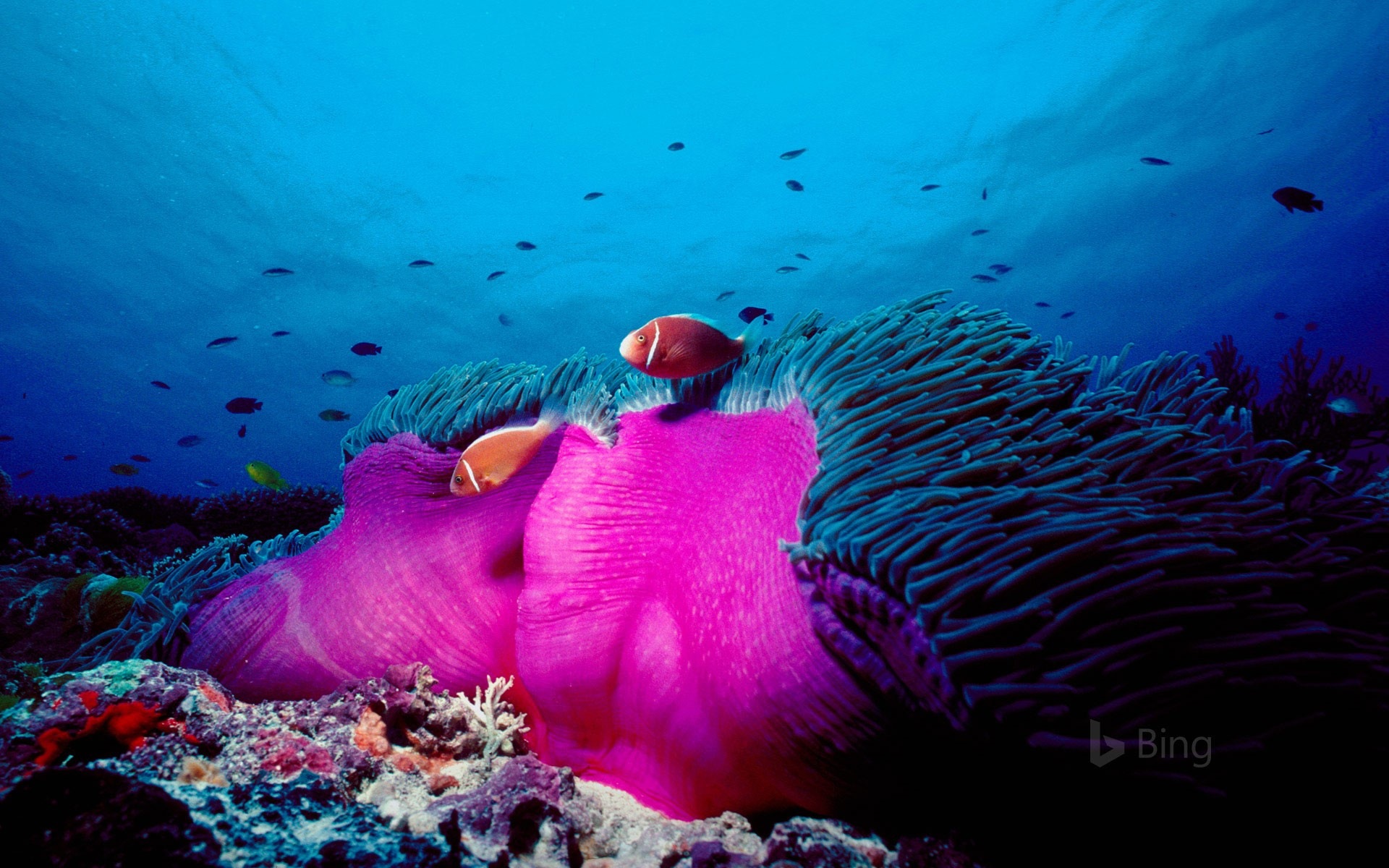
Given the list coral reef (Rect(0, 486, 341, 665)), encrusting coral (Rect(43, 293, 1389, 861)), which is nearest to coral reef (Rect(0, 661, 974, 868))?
encrusting coral (Rect(43, 293, 1389, 861))

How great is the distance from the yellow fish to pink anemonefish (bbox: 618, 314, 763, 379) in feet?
22.6

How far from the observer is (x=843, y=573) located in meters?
1.26

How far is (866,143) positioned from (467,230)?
21.8 meters

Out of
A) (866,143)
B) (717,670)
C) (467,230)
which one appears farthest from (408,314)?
(717,670)

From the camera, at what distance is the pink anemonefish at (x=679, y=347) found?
2.09m

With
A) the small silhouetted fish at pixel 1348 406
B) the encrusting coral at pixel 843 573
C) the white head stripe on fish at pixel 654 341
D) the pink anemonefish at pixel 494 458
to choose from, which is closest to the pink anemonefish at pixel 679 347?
the white head stripe on fish at pixel 654 341

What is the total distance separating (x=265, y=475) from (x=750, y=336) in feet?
24.3

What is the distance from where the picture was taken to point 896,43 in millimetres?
24469

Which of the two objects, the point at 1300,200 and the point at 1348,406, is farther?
the point at 1348,406

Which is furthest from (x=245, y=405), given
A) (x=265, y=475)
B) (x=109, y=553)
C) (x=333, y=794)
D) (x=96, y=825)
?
(x=96, y=825)

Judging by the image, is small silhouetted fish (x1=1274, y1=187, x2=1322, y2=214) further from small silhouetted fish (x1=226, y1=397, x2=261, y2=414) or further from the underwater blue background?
the underwater blue background

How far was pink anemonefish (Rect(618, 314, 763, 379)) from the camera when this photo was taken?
2.09 meters

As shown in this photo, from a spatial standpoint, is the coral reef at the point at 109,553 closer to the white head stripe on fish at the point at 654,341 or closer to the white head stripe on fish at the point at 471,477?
the white head stripe on fish at the point at 471,477

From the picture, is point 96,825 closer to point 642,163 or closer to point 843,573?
point 843,573
